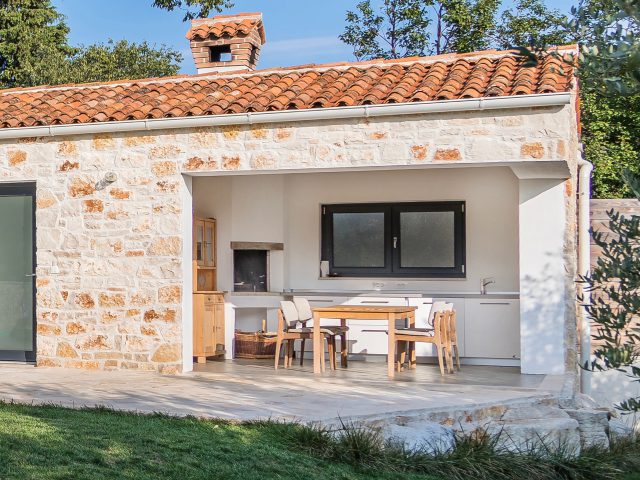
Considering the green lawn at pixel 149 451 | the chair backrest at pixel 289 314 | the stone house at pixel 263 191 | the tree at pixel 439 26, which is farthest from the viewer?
the tree at pixel 439 26

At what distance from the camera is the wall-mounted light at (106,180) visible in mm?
10773

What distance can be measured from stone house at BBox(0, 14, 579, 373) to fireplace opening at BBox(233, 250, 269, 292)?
0.15m

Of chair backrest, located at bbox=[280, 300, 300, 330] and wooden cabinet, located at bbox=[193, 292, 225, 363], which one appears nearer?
chair backrest, located at bbox=[280, 300, 300, 330]

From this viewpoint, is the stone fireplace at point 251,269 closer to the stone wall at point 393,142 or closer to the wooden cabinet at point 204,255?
the wooden cabinet at point 204,255

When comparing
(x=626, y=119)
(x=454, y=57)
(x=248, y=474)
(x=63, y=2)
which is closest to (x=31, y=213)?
(x=454, y=57)

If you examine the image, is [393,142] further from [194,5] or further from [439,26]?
[439,26]

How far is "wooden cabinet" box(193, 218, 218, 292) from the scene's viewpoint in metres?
12.1

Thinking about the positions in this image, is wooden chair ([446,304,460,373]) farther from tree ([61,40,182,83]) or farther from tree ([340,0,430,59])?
tree ([61,40,182,83])

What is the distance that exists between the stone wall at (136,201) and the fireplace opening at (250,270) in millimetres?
2301

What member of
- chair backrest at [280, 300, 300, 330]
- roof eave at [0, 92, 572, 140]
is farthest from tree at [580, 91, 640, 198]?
roof eave at [0, 92, 572, 140]

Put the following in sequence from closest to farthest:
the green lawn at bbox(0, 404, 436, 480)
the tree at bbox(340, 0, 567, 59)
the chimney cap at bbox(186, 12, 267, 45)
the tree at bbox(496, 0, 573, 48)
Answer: the green lawn at bbox(0, 404, 436, 480)
the chimney cap at bbox(186, 12, 267, 45)
the tree at bbox(496, 0, 573, 48)
the tree at bbox(340, 0, 567, 59)

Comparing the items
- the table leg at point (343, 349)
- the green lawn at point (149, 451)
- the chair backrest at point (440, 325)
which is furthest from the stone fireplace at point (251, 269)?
the green lawn at point (149, 451)

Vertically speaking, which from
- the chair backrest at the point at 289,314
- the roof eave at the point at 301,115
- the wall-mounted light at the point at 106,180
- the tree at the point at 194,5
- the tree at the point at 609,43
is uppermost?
the tree at the point at 194,5

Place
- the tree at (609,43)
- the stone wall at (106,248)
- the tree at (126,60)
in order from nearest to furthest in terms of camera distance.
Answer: the tree at (609,43), the stone wall at (106,248), the tree at (126,60)
